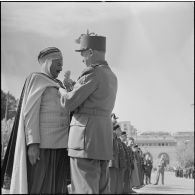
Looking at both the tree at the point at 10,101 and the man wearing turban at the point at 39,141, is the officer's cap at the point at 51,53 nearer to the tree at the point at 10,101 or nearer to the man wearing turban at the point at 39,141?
the man wearing turban at the point at 39,141

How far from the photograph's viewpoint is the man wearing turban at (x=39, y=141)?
4348mm

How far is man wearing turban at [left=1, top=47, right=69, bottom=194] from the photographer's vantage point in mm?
4348

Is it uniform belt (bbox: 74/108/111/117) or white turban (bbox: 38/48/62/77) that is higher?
white turban (bbox: 38/48/62/77)

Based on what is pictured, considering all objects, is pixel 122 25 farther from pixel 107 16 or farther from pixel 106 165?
pixel 106 165

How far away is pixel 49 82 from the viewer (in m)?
4.62

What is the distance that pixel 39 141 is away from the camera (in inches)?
173

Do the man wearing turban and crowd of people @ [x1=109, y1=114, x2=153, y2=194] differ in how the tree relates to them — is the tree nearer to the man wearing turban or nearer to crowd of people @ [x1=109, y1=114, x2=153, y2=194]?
crowd of people @ [x1=109, y1=114, x2=153, y2=194]

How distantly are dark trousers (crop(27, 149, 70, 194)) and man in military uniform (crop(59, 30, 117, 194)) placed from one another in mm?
439

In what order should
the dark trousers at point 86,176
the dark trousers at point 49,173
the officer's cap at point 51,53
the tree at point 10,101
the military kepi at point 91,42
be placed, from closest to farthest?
the dark trousers at point 86,176, the military kepi at point 91,42, the dark trousers at point 49,173, the officer's cap at point 51,53, the tree at point 10,101

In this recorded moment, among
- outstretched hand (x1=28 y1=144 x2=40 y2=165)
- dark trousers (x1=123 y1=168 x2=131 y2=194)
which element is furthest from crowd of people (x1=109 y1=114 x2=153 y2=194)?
outstretched hand (x1=28 y1=144 x2=40 y2=165)

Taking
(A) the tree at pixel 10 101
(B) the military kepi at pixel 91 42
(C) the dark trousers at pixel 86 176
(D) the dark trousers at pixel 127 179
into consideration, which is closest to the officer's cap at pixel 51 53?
(B) the military kepi at pixel 91 42

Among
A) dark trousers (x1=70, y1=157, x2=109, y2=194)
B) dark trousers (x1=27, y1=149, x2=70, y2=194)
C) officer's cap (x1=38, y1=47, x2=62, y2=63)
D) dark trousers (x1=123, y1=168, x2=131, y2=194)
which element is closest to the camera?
dark trousers (x1=70, y1=157, x2=109, y2=194)

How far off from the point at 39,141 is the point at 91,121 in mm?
550

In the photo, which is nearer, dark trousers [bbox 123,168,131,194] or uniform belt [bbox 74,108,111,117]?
uniform belt [bbox 74,108,111,117]
